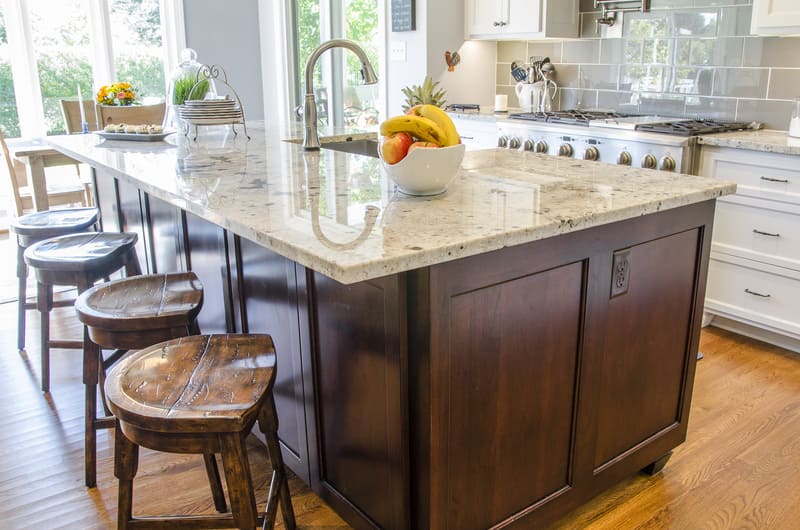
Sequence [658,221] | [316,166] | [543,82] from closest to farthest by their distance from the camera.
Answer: [658,221] < [316,166] < [543,82]

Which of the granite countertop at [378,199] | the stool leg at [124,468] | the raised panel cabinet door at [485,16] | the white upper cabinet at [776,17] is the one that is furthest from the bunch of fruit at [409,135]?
the raised panel cabinet door at [485,16]

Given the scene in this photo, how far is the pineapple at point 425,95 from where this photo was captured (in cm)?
400

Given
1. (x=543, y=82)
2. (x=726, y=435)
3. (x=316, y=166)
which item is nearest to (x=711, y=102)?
(x=543, y=82)

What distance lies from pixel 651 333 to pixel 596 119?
217 cm

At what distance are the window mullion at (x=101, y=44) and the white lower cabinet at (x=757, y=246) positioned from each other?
469 centimetres

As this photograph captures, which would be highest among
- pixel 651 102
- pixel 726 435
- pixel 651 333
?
pixel 651 102

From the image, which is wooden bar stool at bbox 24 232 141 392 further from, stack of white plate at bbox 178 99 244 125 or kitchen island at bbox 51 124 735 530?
stack of white plate at bbox 178 99 244 125

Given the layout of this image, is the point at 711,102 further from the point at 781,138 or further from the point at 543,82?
the point at 543,82

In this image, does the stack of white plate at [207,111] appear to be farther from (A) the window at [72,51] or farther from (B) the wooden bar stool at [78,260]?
(A) the window at [72,51]

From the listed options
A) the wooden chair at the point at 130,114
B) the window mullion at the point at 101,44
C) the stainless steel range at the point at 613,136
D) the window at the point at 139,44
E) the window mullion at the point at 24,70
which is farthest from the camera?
the window at the point at 139,44

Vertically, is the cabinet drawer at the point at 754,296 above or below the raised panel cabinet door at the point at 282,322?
below

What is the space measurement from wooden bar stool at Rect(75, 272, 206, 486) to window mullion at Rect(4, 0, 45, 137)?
4.15 m

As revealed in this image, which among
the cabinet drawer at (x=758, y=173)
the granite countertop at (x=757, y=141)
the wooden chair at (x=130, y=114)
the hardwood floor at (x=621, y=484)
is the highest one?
the wooden chair at (x=130, y=114)

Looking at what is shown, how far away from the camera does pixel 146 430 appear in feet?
4.38
